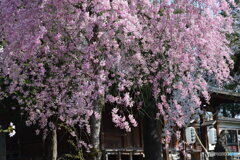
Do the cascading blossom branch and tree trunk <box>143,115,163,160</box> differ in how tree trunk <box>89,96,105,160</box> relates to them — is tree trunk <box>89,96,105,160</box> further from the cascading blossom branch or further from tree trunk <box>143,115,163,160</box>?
tree trunk <box>143,115,163,160</box>

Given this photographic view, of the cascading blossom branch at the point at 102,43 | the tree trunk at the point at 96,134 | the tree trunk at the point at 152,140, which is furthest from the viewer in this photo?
the tree trunk at the point at 152,140

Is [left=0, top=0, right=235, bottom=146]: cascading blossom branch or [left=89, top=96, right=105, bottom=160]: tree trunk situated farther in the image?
[left=89, top=96, right=105, bottom=160]: tree trunk

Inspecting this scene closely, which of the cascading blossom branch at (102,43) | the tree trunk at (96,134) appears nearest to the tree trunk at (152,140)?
the cascading blossom branch at (102,43)

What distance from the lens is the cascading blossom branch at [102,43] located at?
8.45m

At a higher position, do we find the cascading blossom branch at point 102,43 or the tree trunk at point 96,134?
the cascading blossom branch at point 102,43

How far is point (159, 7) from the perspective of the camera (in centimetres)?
946

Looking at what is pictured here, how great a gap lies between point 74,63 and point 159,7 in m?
2.45

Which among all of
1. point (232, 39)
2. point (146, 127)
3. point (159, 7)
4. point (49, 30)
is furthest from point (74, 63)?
point (232, 39)

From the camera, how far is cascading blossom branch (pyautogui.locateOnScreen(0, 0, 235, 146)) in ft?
27.7

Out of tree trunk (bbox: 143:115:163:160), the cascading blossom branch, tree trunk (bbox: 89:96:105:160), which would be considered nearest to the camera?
the cascading blossom branch

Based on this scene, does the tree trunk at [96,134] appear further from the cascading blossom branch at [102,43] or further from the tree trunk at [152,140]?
the tree trunk at [152,140]

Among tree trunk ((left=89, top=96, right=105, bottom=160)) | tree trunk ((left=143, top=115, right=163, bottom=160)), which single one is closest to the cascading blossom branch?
tree trunk ((left=89, top=96, right=105, bottom=160))

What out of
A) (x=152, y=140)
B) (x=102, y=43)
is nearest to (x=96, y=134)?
(x=102, y=43)

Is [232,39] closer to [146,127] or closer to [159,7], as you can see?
[146,127]
